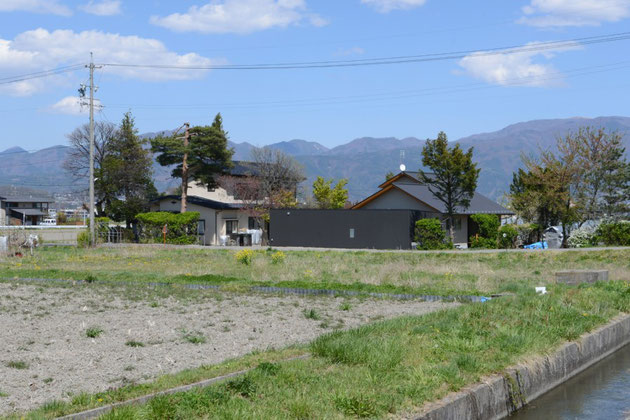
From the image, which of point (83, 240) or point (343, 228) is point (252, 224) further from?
point (83, 240)

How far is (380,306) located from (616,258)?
55.3ft

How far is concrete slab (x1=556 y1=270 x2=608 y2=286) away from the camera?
15.7m

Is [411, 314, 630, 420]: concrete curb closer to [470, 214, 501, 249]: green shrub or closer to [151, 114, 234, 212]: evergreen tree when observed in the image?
[470, 214, 501, 249]: green shrub

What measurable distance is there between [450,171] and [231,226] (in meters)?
16.9

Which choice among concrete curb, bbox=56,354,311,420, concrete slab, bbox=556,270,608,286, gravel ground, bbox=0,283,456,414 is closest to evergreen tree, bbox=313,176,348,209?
gravel ground, bbox=0,283,456,414

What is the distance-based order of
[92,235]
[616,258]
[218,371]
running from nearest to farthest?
[218,371]
[616,258]
[92,235]

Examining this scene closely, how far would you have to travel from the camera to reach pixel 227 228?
154 feet

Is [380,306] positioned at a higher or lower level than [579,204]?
lower

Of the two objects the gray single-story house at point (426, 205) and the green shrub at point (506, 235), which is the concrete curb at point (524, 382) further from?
the gray single-story house at point (426, 205)

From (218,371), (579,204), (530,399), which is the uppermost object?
(579,204)

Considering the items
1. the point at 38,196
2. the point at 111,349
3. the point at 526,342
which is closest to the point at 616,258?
the point at 526,342

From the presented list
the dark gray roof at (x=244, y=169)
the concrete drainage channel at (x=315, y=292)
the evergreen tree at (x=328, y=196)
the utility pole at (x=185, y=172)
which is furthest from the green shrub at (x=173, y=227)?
the concrete drainage channel at (x=315, y=292)

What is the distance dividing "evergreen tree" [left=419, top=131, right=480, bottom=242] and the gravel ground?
22725 mm

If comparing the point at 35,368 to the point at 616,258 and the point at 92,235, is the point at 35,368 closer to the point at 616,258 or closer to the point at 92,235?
the point at 616,258
